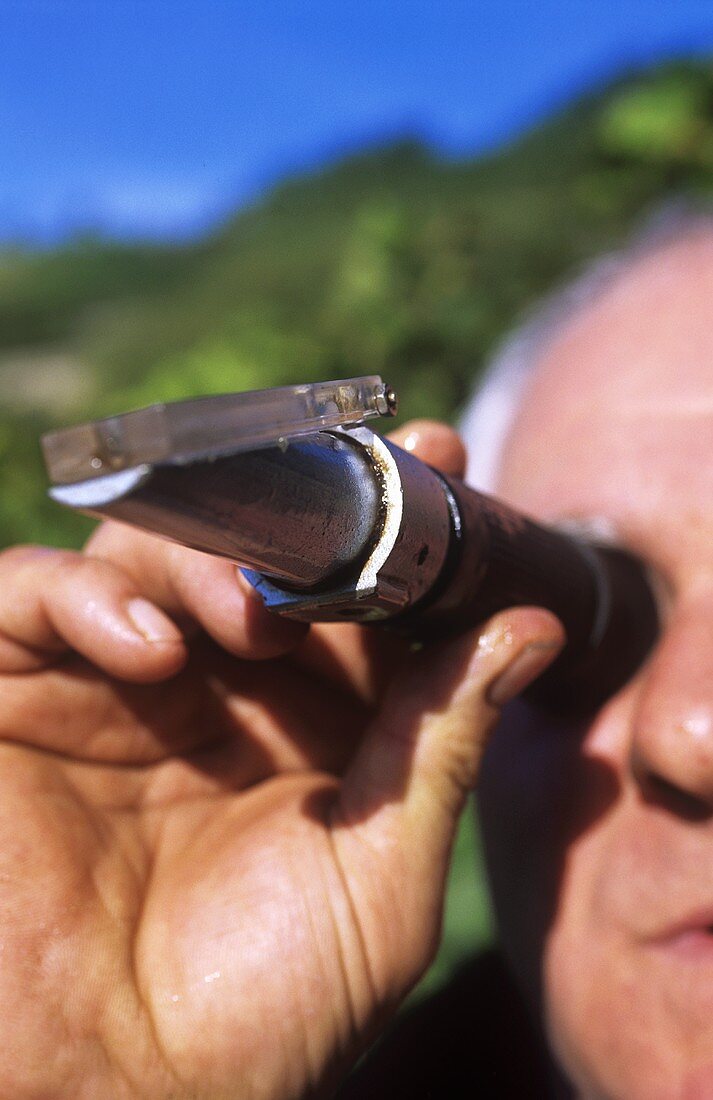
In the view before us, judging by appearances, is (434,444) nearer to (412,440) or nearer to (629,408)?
(412,440)

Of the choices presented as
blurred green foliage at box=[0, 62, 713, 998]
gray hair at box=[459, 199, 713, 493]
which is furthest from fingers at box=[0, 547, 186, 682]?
blurred green foliage at box=[0, 62, 713, 998]

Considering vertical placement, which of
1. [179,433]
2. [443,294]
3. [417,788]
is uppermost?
[179,433]

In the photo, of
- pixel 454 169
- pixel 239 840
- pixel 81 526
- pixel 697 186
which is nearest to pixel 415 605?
pixel 239 840

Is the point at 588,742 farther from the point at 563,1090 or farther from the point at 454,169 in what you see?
the point at 454,169

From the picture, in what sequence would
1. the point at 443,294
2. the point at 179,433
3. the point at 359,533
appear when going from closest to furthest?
the point at 179,433
the point at 359,533
the point at 443,294

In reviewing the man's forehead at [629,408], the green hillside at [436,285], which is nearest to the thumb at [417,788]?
the man's forehead at [629,408]

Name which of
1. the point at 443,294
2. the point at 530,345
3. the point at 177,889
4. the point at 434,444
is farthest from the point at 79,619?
the point at 443,294

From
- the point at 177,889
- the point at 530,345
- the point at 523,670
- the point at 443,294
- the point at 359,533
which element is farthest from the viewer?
the point at 443,294
